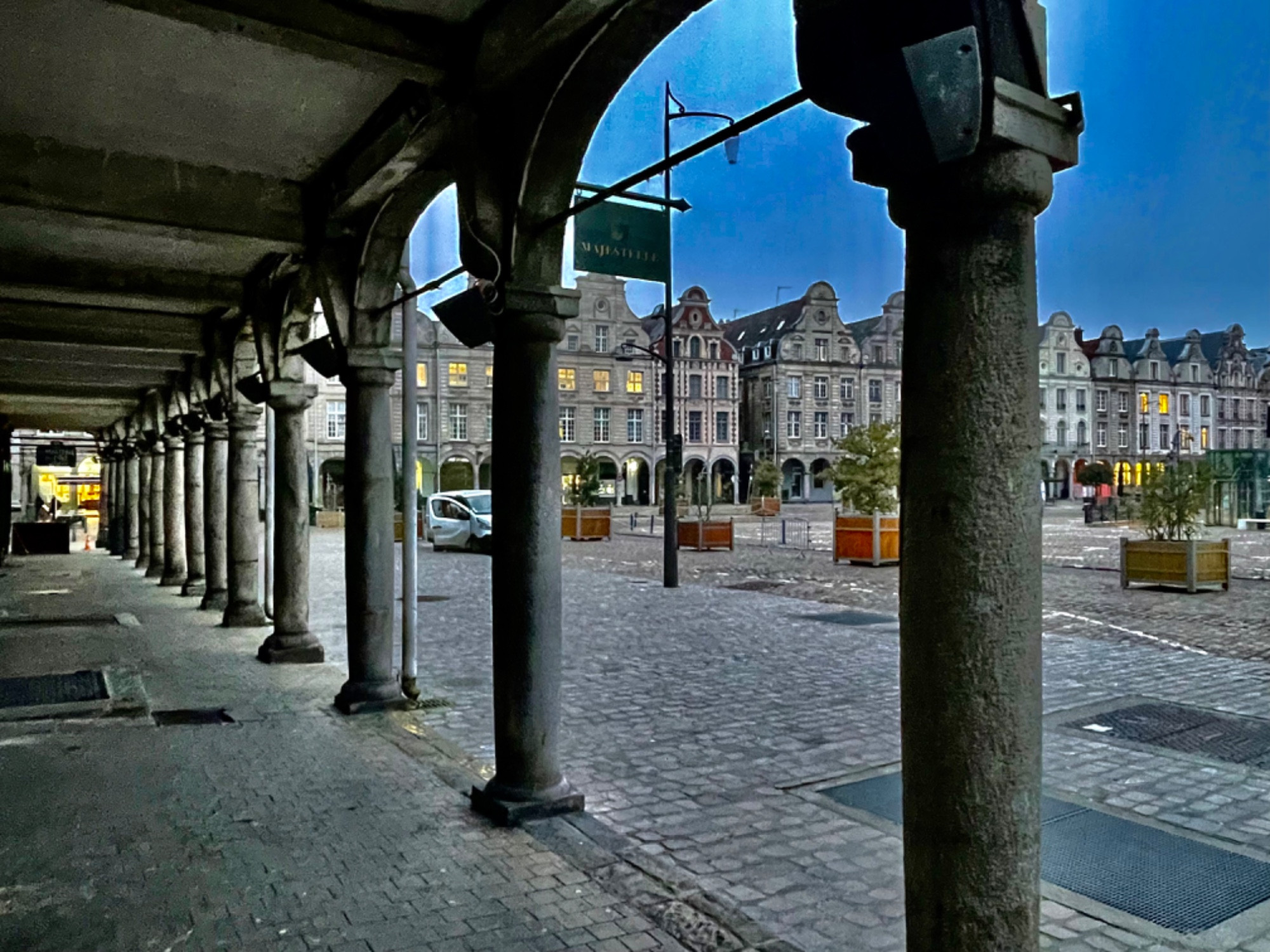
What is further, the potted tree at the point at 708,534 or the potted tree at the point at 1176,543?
the potted tree at the point at 708,534

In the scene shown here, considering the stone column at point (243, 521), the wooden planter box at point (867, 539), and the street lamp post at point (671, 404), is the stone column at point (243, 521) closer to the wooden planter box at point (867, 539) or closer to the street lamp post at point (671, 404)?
the street lamp post at point (671, 404)

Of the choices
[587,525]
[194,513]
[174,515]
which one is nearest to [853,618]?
[194,513]

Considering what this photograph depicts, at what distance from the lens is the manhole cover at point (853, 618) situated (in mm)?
11648

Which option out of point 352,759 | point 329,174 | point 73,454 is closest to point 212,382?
point 329,174

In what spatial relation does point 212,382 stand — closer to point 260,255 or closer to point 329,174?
point 260,255

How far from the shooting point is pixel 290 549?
9.38 meters

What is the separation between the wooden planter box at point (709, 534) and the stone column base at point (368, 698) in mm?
16676

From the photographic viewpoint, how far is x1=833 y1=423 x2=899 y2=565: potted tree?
19.3 metres

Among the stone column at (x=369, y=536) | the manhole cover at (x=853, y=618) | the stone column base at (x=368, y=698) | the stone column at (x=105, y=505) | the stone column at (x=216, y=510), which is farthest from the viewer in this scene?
the stone column at (x=105, y=505)

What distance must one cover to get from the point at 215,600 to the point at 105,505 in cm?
1975

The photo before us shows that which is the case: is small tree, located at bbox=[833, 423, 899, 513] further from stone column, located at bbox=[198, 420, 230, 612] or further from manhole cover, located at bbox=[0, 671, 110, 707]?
manhole cover, located at bbox=[0, 671, 110, 707]

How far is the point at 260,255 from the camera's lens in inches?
350

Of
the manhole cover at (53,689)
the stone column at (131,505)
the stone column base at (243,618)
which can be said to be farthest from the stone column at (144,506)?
the manhole cover at (53,689)

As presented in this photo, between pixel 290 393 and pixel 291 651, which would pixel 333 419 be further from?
pixel 291 651
